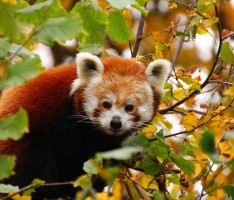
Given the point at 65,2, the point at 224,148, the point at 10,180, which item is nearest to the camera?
the point at 224,148

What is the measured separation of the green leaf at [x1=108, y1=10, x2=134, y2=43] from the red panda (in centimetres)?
109

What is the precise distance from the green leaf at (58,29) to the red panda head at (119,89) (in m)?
2.38

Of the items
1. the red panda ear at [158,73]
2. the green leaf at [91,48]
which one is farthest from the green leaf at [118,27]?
the red panda ear at [158,73]

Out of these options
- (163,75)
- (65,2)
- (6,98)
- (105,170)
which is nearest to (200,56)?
(65,2)

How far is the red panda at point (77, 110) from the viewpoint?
16.4 ft

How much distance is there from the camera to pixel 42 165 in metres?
5.03

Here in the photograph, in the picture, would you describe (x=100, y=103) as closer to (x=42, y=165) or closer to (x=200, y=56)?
(x=42, y=165)

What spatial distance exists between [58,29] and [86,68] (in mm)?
2496

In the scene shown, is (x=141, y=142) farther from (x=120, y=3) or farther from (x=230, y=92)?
(x=120, y=3)

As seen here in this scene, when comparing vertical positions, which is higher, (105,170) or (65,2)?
(105,170)

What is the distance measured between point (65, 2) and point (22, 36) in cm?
636

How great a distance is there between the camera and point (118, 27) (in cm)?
400

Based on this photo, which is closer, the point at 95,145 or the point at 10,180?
the point at 10,180

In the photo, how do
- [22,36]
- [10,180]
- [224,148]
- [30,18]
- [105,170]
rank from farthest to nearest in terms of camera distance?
1. [10,180]
2. [224,148]
3. [22,36]
4. [30,18]
5. [105,170]
